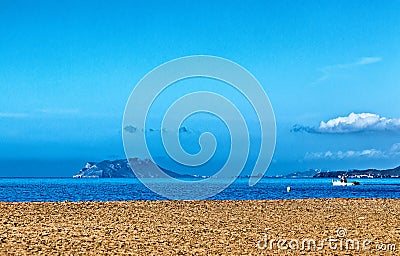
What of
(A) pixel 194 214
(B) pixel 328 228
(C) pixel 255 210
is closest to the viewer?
(B) pixel 328 228

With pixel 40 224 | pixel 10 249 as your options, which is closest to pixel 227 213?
pixel 40 224

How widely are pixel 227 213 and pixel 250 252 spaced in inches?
372

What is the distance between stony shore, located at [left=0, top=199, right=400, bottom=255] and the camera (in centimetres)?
1370

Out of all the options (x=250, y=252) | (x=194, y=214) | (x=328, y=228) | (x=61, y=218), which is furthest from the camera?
(x=194, y=214)

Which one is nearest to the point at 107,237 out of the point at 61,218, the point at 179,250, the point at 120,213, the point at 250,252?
the point at 179,250

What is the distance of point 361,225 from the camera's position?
1878 cm

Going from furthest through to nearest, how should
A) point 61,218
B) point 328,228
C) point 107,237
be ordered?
point 61,218 → point 328,228 → point 107,237

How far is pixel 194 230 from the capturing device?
17.1m

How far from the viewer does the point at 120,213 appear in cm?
2238

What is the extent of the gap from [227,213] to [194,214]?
1276 mm

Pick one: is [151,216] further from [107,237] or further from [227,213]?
[107,237]

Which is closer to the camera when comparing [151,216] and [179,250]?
[179,250]

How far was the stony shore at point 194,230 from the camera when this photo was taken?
13.7 m

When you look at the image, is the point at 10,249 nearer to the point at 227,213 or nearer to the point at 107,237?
the point at 107,237
